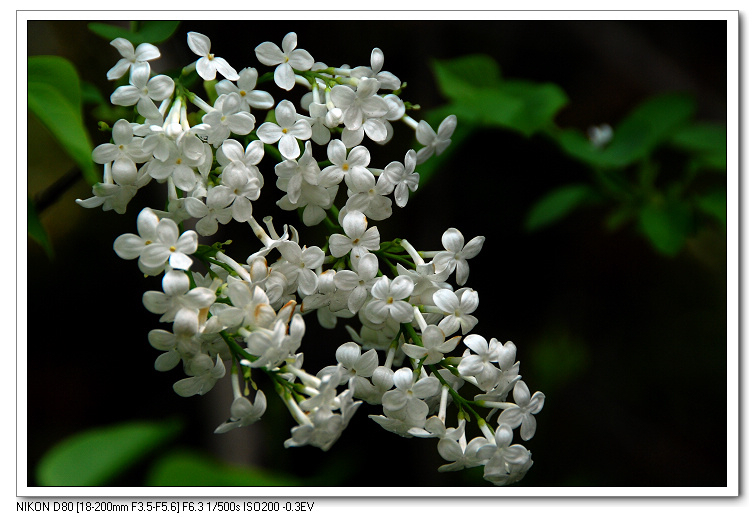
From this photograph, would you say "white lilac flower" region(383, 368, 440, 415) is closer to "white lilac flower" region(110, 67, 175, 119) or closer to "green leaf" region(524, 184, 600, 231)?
"white lilac flower" region(110, 67, 175, 119)

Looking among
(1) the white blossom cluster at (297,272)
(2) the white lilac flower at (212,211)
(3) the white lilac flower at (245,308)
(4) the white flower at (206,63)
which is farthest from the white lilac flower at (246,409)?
(4) the white flower at (206,63)

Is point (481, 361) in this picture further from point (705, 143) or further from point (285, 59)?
point (705, 143)

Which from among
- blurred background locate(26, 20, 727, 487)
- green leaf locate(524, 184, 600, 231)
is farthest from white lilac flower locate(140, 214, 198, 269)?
green leaf locate(524, 184, 600, 231)

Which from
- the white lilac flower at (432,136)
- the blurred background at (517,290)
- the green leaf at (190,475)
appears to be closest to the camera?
the white lilac flower at (432,136)

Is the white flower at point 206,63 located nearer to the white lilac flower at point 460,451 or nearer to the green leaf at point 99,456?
the white lilac flower at point 460,451

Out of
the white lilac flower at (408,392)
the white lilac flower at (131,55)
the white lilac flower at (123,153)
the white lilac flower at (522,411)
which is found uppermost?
the white lilac flower at (131,55)

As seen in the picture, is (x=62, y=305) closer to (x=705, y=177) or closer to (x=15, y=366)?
(x=15, y=366)

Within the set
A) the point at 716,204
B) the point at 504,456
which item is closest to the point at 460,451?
the point at 504,456
